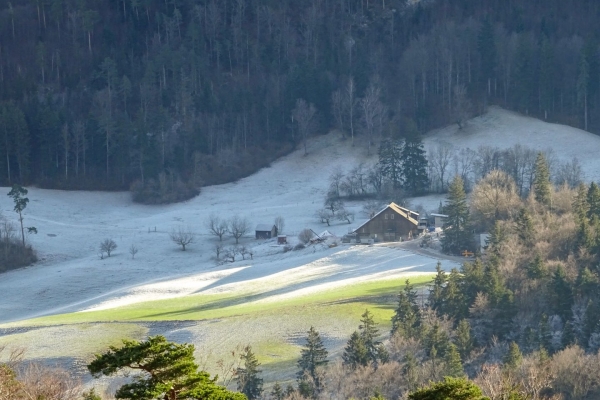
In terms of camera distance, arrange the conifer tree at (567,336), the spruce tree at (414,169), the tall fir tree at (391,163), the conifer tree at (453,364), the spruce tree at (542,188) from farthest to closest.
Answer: the tall fir tree at (391,163), the spruce tree at (414,169), the spruce tree at (542,188), the conifer tree at (567,336), the conifer tree at (453,364)

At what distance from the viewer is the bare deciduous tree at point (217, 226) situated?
2648 inches

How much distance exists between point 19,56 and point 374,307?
65210mm

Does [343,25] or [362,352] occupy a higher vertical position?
[343,25]

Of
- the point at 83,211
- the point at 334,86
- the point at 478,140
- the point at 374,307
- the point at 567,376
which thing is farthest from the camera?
the point at 334,86

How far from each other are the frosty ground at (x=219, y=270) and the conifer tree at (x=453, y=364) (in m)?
5.39

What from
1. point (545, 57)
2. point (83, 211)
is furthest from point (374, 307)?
point (545, 57)

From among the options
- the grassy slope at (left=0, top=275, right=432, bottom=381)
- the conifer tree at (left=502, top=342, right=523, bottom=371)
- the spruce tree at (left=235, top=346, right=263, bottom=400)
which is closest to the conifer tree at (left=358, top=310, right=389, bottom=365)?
the grassy slope at (left=0, top=275, right=432, bottom=381)

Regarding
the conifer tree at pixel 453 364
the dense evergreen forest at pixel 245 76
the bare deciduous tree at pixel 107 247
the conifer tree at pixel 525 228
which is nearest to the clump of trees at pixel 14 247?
the bare deciduous tree at pixel 107 247

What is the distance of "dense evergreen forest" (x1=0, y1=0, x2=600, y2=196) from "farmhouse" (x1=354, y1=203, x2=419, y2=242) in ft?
75.2

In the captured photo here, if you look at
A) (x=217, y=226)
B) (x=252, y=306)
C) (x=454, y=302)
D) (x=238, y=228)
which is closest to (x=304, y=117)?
(x=217, y=226)

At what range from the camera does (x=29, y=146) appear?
84.1 metres

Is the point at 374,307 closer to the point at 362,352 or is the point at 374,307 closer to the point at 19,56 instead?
the point at 362,352

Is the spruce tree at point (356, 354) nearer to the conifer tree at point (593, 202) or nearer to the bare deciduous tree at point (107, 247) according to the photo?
the conifer tree at point (593, 202)

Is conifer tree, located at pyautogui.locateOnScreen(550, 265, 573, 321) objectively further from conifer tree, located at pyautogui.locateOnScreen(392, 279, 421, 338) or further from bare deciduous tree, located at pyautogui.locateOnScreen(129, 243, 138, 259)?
bare deciduous tree, located at pyautogui.locateOnScreen(129, 243, 138, 259)
